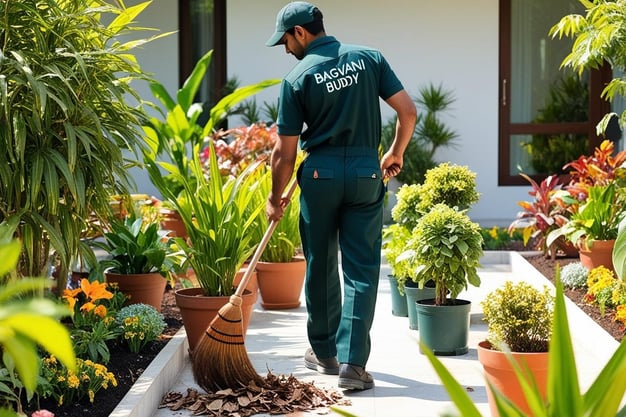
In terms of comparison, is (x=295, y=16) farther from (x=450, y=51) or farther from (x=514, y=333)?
(x=450, y=51)

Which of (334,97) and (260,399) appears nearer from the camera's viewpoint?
(260,399)

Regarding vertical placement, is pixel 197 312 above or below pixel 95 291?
below

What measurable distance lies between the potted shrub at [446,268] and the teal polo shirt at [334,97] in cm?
90

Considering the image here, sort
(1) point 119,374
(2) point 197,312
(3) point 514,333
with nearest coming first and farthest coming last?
(3) point 514,333 < (1) point 119,374 < (2) point 197,312

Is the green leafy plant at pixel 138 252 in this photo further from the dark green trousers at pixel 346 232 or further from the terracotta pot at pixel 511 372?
the terracotta pot at pixel 511 372

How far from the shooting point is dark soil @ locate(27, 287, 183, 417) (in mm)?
4512

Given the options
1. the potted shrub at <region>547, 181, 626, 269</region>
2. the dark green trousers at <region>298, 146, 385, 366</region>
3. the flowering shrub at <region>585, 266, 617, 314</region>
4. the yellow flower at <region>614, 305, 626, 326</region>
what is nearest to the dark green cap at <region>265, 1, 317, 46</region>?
the dark green trousers at <region>298, 146, 385, 366</region>

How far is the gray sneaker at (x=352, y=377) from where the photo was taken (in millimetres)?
5184

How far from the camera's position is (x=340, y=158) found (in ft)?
17.2

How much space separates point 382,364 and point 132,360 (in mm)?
1483

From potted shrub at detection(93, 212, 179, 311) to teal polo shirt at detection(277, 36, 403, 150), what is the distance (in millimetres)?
1761

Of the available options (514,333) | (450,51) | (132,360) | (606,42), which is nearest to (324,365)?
(132,360)

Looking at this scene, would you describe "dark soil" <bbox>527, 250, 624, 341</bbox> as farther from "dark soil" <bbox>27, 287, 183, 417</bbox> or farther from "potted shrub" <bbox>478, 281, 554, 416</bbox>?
"dark soil" <bbox>27, 287, 183, 417</bbox>

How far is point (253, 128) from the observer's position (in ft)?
34.0
